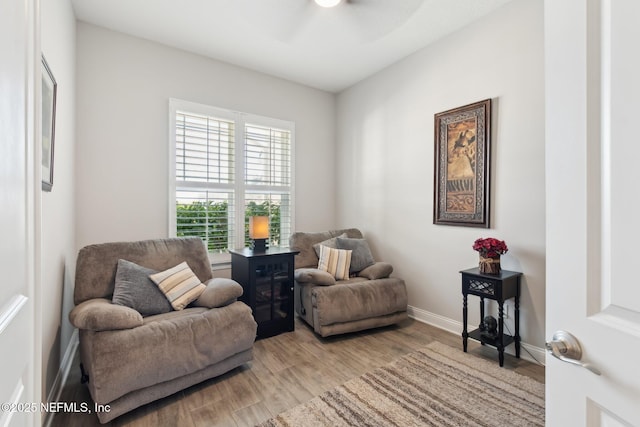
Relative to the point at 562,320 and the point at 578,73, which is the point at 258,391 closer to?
the point at 562,320

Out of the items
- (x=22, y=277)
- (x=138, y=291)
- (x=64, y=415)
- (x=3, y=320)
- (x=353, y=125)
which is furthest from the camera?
(x=353, y=125)

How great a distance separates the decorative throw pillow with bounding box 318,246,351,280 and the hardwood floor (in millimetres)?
632

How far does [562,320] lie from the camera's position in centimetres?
71

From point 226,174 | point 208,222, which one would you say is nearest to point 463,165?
point 226,174

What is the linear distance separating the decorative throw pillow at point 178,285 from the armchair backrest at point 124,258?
19cm

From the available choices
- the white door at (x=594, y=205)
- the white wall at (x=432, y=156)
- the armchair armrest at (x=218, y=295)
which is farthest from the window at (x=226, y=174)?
the white door at (x=594, y=205)

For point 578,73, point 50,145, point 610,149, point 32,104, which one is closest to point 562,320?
point 610,149

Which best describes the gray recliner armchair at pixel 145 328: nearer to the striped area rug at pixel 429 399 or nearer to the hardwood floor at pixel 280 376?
the hardwood floor at pixel 280 376

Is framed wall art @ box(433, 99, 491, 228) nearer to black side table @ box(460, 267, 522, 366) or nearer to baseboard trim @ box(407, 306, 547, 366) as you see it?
black side table @ box(460, 267, 522, 366)

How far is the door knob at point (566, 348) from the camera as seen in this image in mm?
663

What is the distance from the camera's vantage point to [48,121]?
187 cm

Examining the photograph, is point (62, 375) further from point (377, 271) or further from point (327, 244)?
point (377, 271)

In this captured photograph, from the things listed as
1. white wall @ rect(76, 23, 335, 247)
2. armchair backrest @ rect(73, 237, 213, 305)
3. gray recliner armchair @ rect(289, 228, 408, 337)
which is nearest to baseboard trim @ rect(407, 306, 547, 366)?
gray recliner armchair @ rect(289, 228, 408, 337)

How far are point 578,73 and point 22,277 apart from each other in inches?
55.9
